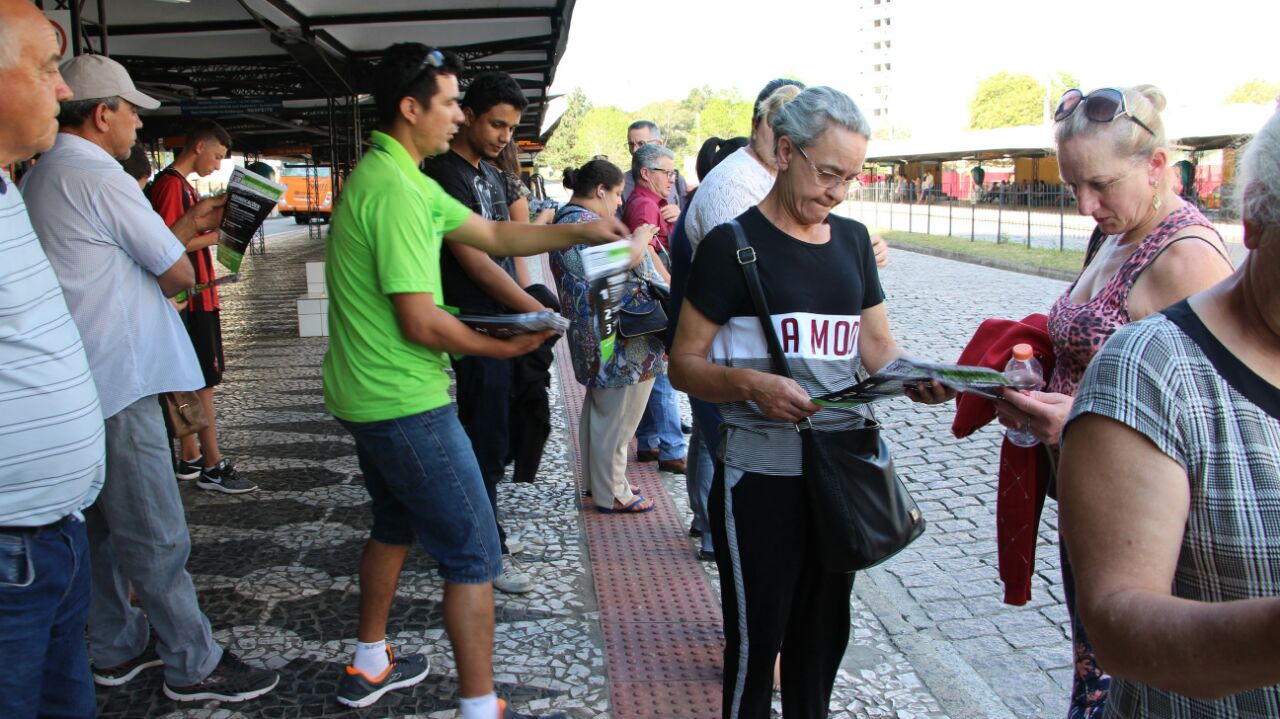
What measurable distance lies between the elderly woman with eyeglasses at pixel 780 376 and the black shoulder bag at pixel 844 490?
5 cm

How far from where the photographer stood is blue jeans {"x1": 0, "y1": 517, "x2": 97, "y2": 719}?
1965mm

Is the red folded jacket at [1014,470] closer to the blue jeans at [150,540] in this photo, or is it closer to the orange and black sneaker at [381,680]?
the orange and black sneaker at [381,680]

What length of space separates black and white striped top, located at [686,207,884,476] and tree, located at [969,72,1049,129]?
381 ft

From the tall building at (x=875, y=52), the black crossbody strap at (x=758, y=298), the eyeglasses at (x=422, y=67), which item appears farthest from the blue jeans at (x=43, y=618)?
the tall building at (x=875, y=52)

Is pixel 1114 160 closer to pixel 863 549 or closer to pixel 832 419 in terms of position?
pixel 832 419

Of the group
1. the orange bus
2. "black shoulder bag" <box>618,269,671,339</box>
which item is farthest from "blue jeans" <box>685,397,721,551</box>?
the orange bus

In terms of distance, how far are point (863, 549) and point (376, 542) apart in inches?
66.0

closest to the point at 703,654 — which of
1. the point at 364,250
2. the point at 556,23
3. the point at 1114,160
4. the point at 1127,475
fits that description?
the point at 364,250

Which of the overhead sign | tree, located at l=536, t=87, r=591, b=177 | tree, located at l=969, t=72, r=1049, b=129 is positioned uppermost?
tree, located at l=969, t=72, r=1049, b=129

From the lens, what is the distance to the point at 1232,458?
4.43ft

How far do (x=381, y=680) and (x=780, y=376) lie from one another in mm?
1888

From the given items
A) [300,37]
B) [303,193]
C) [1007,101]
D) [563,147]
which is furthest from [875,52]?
[300,37]

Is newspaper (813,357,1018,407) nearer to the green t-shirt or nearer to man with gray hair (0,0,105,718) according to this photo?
the green t-shirt

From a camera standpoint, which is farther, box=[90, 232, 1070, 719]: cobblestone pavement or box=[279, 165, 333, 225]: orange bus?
box=[279, 165, 333, 225]: orange bus
